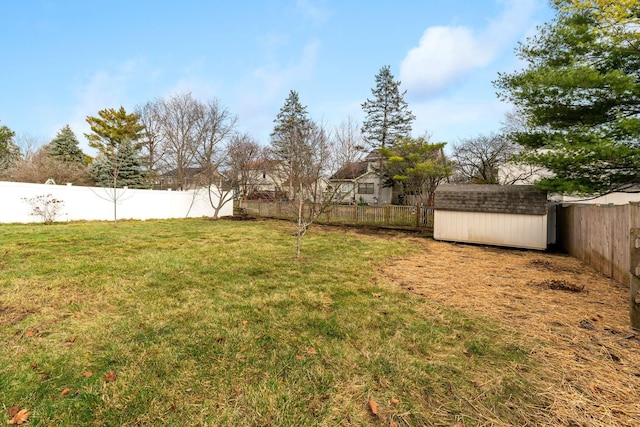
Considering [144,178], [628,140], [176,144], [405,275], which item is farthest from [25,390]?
[144,178]

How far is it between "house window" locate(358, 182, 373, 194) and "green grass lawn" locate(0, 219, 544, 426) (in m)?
22.5

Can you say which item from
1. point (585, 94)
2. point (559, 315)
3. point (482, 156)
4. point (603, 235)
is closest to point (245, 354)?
point (559, 315)

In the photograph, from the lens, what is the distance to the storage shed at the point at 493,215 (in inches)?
320

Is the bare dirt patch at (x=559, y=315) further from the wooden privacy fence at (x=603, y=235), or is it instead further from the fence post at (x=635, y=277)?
the wooden privacy fence at (x=603, y=235)

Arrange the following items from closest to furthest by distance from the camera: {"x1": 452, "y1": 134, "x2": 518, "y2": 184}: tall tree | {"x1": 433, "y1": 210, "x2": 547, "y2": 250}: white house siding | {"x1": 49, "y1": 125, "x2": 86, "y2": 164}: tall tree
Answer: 1. {"x1": 433, "y1": 210, "x2": 547, "y2": 250}: white house siding
2. {"x1": 452, "y1": 134, "x2": 518, "y2": 184}: tall tree
3. {"x1": 49, "y1": 125, "x2": 86, "y2": 164}: tall tree

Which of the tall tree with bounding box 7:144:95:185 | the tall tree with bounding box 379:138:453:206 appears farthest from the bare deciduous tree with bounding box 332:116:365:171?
the tall tree with bounding box 7:144:95:185

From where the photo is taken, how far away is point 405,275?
5074 millimetres

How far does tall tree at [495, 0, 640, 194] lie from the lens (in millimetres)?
5780

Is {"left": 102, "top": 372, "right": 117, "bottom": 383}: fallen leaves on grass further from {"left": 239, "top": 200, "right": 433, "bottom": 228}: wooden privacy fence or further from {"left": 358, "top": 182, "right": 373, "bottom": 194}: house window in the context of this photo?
{"left": 358, "top": 182, "right": 373, "bottom": 194}: house window

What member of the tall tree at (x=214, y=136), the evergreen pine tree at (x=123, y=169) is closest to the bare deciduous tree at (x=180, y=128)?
the tall tree at (x=214, y=136)

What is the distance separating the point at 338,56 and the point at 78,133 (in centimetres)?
2924

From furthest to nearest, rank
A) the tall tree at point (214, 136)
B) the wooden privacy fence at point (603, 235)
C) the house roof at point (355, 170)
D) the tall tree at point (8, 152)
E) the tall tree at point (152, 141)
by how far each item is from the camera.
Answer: the tall tree at point (152, 141) → the house roof at point (355, 170) → the tall tree at point (214, 136) → the tall tree at point (8, 152) → the wooden privacy fence at point (603, 235)

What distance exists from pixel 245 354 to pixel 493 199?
30.2 feet

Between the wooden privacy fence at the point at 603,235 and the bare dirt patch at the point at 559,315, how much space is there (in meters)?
0.26
